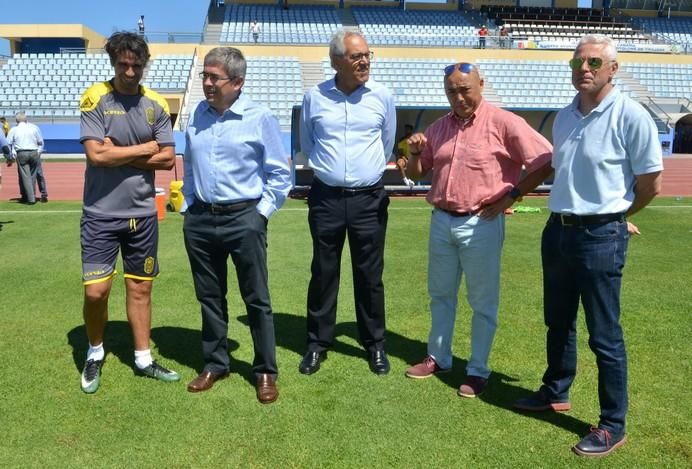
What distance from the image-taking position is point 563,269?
3.01 m

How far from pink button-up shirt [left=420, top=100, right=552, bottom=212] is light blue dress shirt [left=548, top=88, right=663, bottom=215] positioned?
1.24 ft

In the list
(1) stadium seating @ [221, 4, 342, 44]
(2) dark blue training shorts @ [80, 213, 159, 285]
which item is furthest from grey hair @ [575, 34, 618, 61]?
(1) stadium seating @ [221, 4, 342, 44]

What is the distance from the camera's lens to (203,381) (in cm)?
362

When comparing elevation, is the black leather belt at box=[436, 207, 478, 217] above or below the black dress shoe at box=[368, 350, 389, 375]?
above

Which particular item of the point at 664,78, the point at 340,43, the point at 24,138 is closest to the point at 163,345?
the point at 340,43

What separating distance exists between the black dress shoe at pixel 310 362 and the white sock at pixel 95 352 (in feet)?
4.21

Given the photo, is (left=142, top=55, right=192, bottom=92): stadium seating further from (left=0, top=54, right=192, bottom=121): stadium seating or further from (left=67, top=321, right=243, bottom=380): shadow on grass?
(left=67, top=321, right=243, bottom=380): shadow on grass

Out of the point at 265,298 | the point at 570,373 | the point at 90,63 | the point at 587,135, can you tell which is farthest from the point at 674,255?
the point at 90,63

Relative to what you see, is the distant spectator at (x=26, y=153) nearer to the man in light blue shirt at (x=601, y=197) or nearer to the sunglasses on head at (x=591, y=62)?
the man in light blue shirt at (x=601, y=197)

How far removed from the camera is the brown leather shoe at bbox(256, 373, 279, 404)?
3443mm

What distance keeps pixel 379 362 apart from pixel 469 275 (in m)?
0.88

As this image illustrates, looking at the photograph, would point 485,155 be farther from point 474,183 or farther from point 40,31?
point 40,31

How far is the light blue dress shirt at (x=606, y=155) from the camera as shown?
2.67m

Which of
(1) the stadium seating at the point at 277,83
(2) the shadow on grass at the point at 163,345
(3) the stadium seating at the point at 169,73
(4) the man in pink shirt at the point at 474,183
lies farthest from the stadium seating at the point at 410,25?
(4) the man in pink shirt at the point at 474,183
